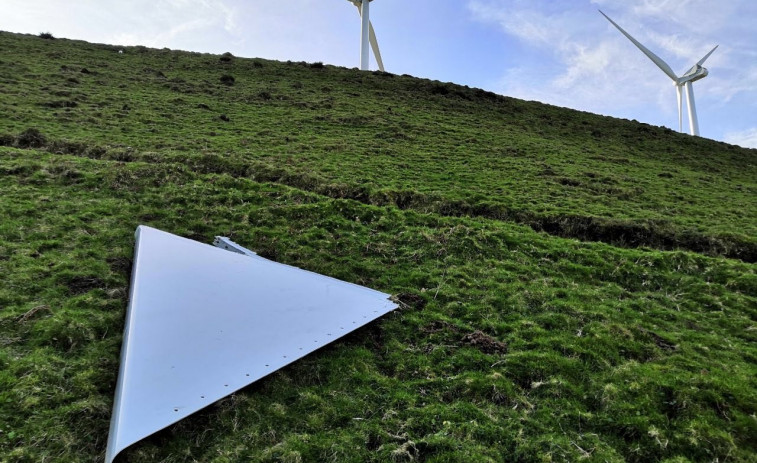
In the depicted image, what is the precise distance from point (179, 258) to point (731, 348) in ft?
34.7

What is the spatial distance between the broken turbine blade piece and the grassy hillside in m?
0.39

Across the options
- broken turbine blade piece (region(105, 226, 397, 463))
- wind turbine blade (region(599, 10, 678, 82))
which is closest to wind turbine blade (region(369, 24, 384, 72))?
wind turbine blade (region(599, 10, 678, 82))

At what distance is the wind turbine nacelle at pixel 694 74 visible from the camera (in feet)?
166

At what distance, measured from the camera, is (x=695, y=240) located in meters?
13.6

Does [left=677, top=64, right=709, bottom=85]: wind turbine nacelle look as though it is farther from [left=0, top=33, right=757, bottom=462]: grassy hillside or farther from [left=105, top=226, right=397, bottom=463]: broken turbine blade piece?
[left=105, top=226, right=397, bottom=463]: broken turbine blade piece

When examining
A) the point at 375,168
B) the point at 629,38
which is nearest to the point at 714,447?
the point at 375,168

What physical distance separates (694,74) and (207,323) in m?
67.3

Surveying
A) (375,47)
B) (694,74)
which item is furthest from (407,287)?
(694,74)

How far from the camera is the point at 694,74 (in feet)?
169

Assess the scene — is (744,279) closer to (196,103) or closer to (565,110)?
(196,103)

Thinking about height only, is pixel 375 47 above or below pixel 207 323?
above

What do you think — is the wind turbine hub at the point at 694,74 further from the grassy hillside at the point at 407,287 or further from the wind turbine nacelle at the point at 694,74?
the grassy hillside at the point at 407,287

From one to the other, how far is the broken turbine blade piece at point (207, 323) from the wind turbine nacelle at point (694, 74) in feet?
209

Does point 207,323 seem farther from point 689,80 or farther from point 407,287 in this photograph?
point 689,80
